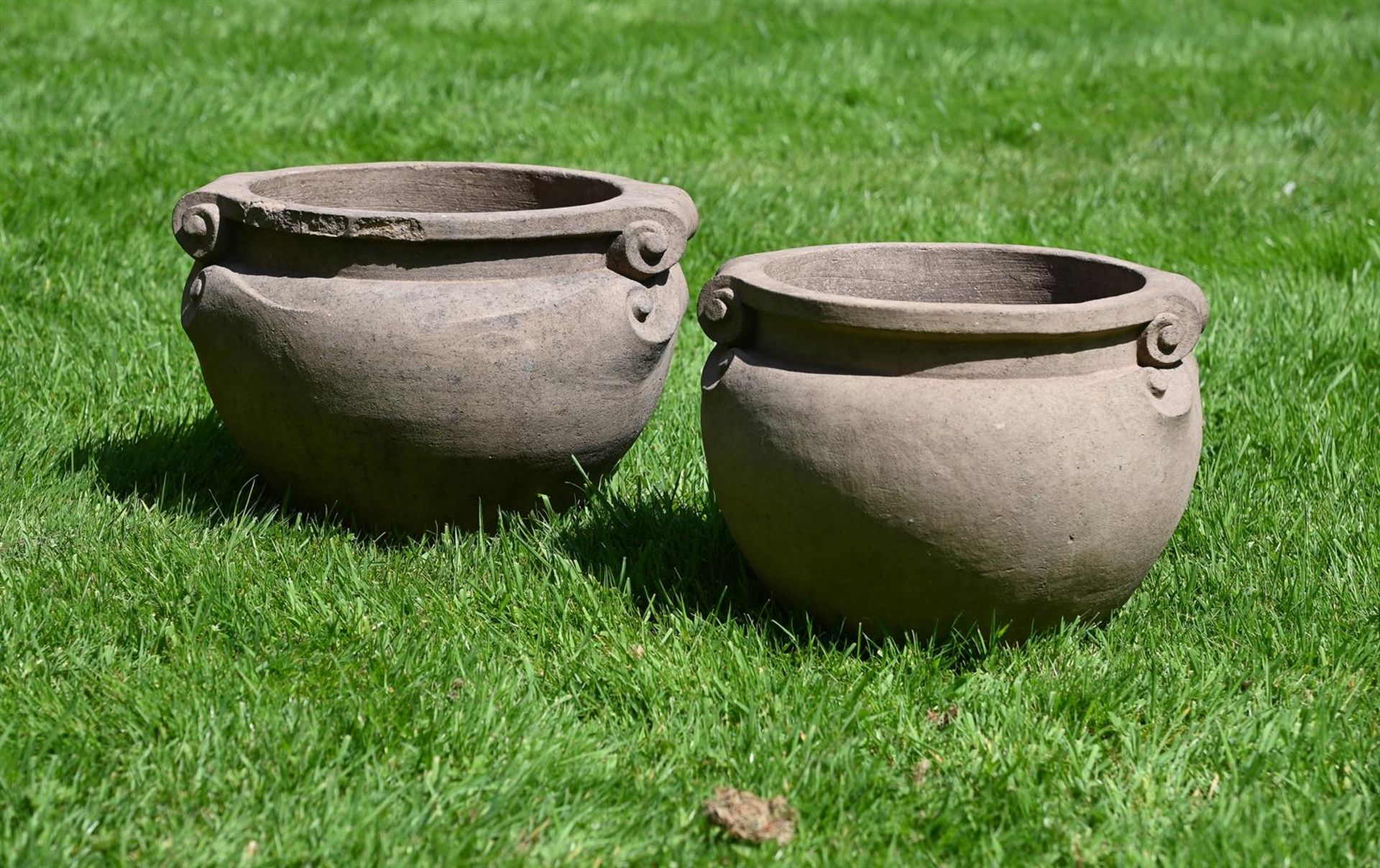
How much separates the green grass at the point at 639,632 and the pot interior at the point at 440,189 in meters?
0.69

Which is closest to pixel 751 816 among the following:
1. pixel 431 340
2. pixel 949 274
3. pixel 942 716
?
pixel 942 716

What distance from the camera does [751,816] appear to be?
2.30m

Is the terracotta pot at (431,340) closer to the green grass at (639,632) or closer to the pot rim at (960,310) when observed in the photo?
the green grass at (639,632)

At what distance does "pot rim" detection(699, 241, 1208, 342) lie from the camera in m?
2.56

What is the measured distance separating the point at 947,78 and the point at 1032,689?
5.76m

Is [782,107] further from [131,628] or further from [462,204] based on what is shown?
[131,628]

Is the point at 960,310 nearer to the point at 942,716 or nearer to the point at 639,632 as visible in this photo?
the point at 942,716

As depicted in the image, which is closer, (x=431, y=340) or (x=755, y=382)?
(x=755, y=382)

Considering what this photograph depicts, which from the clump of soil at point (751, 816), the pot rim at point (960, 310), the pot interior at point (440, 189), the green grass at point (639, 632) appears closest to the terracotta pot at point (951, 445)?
the pot rim at point (960, 310)

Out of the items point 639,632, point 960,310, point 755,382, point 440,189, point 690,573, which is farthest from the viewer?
Result: point 440,189

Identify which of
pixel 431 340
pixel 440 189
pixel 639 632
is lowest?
pixel 639 632

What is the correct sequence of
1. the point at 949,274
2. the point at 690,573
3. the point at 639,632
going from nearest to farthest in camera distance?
1. the point at 639,632
2. the point at 690,573
3. the point at 949,274

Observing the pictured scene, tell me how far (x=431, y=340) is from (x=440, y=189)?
1010mm

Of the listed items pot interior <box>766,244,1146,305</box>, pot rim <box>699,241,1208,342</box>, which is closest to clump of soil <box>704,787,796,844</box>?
pot rim <box>699,241,1208,342</box>
